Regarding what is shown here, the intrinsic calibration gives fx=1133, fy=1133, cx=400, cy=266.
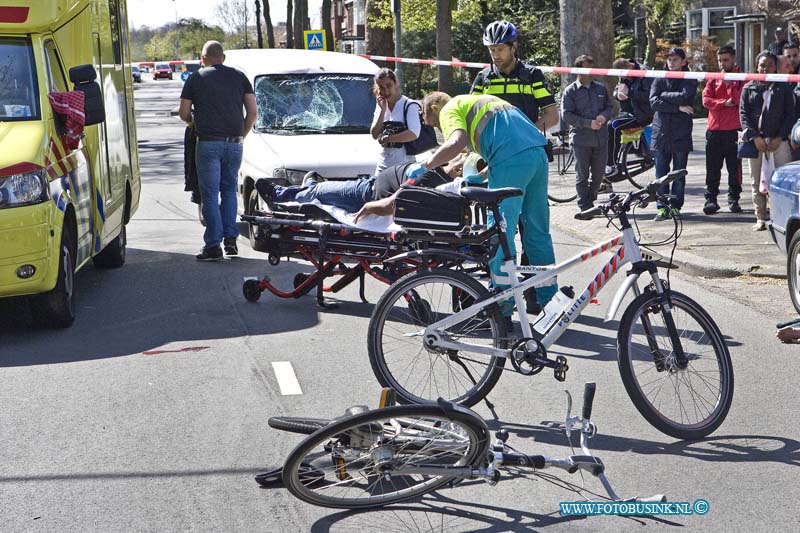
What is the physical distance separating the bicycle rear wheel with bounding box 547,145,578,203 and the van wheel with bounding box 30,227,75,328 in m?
8.83

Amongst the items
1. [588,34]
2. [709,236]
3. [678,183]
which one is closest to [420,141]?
[709,236]

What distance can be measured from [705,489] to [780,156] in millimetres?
7920

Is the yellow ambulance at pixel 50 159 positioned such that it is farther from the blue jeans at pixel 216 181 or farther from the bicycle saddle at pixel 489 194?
the bicycle saddle at pixel 489 194

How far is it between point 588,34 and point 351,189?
8.16 meters

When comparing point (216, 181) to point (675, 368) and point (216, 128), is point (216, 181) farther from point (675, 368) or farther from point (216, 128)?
point (675, 368)

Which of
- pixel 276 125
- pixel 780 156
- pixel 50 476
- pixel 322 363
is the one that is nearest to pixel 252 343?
pixel 322 363

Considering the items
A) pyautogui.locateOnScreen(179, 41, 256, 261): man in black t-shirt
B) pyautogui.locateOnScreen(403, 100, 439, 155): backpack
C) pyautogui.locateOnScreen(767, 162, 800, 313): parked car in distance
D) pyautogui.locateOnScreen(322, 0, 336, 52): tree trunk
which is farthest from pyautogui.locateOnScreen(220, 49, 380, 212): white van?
pyautogui.locateOnScreen(322, 0, 336, 52): tree trunk

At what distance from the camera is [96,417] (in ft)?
19.6

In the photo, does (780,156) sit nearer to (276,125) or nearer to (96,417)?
(276,125)

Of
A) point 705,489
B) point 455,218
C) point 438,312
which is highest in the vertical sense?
point 455,218

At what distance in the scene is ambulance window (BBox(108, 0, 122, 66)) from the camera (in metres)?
11.3

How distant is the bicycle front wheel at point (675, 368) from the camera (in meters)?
5.44

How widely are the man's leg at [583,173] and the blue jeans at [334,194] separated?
16.9 ft

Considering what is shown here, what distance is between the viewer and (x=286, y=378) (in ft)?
22.1
